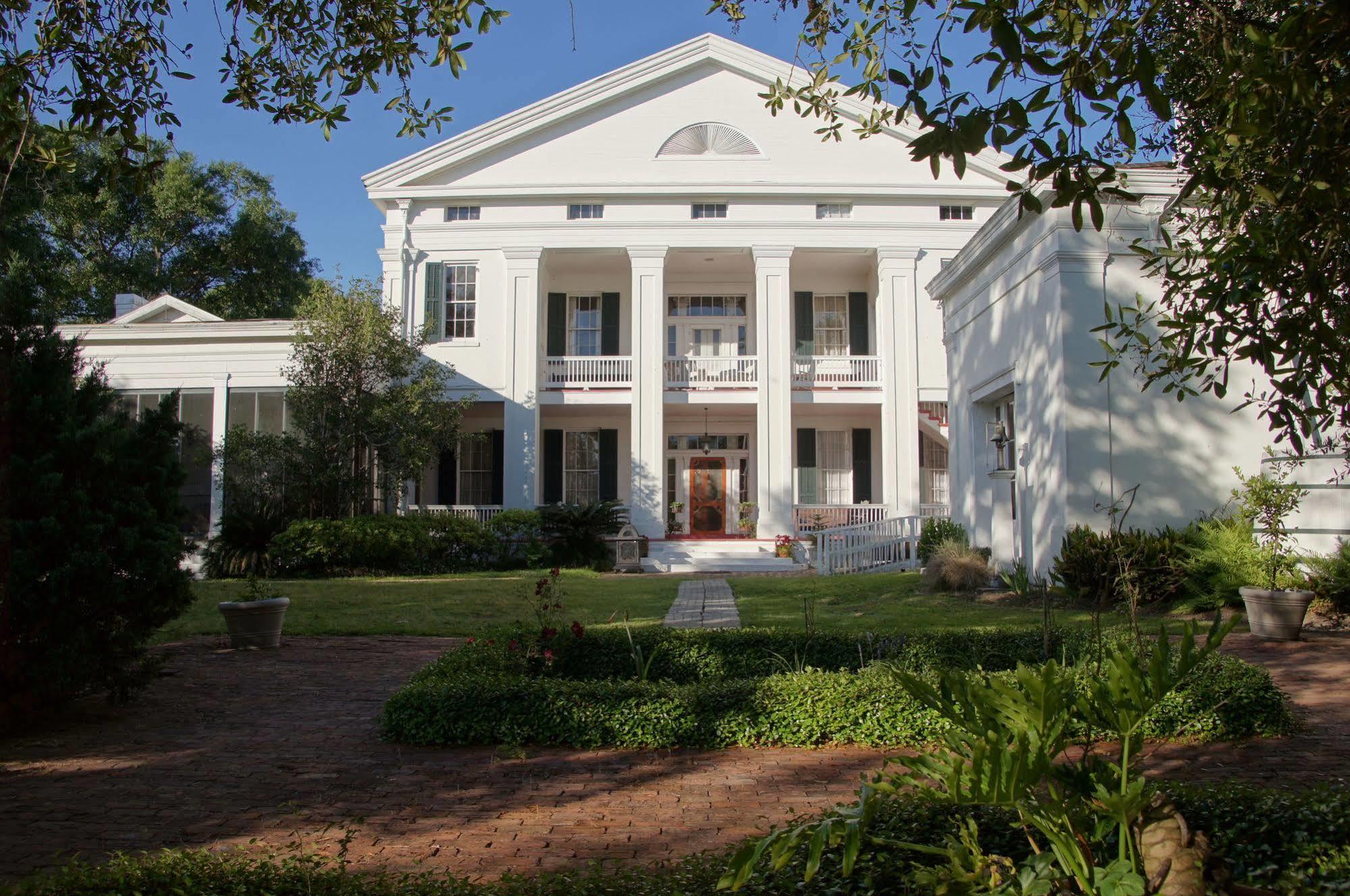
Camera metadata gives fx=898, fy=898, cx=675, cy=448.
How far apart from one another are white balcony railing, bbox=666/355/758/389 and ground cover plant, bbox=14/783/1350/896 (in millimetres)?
19861

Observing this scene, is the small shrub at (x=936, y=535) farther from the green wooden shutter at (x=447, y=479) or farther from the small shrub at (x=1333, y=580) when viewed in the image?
the green wooden shutter at (x=447, y=479)

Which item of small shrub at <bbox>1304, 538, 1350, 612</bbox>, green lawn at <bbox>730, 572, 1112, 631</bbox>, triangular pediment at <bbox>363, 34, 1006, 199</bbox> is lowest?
green lawn at <bbox>730, 572, 1112, 631</bbox>

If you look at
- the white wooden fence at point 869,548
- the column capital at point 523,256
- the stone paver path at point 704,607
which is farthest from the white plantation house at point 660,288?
the stone paver path at point 704,607

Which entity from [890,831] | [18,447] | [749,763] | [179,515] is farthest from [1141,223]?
[18,447]

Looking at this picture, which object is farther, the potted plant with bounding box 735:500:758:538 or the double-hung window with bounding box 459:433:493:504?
the double-hung window with bounding box 459:433:493:504

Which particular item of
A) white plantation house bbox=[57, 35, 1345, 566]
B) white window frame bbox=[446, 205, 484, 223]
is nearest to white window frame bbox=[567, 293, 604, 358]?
white plantation house bbox=[57, 35, 1345, 566]

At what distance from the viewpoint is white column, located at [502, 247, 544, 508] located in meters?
22.3

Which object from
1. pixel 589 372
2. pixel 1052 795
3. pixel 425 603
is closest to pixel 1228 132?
pixel 1052 795

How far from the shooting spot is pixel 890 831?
335 cm

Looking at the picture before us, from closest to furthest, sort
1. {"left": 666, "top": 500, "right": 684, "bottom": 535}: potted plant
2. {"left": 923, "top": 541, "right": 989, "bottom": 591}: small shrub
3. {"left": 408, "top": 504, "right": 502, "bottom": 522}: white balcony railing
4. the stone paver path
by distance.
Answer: the stone paver path → {"left": 923, "top": 541, "right": 989, "bottom": 591}: small shrub → {"left": 408, "top": 504, "right": 502, "bottom": 522}: white balcony railing → {"left": 666, "top": 500, "right": 684, "bottom": 535}: potted plant

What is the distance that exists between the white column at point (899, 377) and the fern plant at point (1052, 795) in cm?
2017

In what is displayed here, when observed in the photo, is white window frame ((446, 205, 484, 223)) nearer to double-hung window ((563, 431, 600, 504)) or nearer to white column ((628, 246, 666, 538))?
white column ((628, 246, 666, 538))

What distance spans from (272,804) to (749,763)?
104 inches

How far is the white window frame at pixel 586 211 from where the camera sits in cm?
2345
